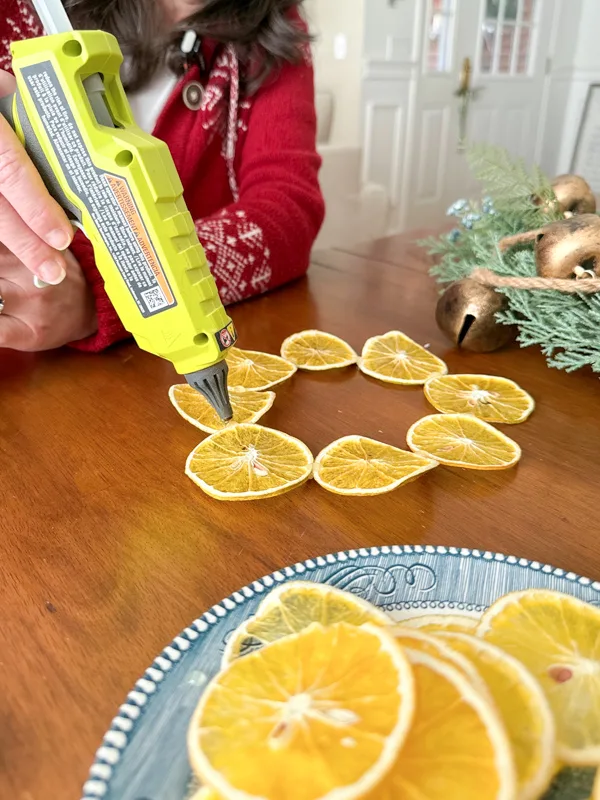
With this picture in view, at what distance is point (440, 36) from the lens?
3.39 metres

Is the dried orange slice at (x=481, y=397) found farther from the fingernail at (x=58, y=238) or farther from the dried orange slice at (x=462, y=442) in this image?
the fingernail at (x=58, y=238)

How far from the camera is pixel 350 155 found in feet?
9.81

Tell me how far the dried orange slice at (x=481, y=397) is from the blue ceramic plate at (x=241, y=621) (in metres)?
0.25

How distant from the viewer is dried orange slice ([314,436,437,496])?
53 cm

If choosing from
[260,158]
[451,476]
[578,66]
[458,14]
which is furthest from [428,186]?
[451,476]

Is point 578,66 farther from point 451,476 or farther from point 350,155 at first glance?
point 451,476

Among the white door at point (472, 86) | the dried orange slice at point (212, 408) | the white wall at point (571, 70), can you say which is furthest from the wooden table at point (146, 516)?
the white wall at point (571, 70)

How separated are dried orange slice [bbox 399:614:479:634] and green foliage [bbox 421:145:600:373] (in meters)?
0.39

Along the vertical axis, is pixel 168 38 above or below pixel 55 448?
above

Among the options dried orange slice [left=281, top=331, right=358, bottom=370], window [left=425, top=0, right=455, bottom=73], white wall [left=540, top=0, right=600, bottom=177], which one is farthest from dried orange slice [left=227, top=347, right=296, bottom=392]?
white wall [left=540, top=0, right=600, bottom=177]

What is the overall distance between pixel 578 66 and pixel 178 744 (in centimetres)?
474

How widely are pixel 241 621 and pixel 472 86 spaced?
3.93 metres

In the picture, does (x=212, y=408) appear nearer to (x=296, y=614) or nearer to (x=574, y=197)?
(x=296, y=614)

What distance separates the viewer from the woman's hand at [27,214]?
A: 54 cm
